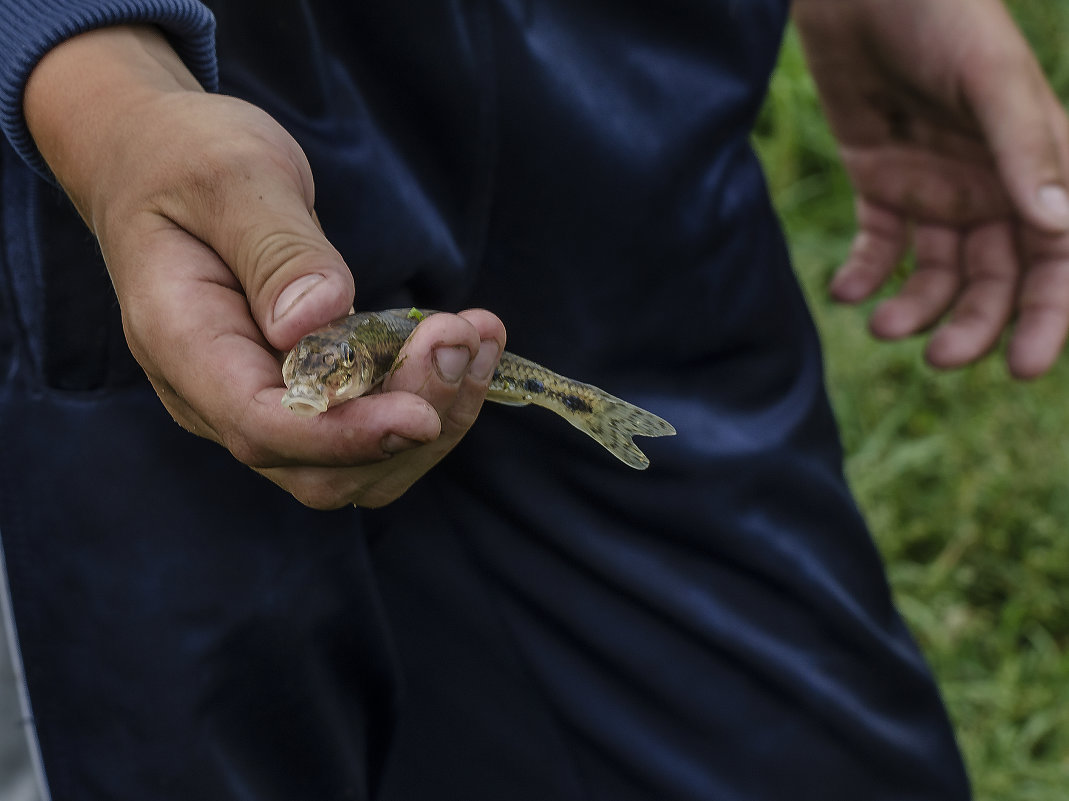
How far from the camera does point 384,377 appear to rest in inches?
53.0

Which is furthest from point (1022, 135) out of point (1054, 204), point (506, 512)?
point (506, 512)

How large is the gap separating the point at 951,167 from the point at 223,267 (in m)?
1.87

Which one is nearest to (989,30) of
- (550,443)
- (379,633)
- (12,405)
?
(550,443)

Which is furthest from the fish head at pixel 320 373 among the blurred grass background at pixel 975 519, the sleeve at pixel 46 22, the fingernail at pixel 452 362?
the blurred grass background at pixel 975 519

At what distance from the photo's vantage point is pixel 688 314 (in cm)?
193

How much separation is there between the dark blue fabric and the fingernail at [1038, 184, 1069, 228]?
0.55 m

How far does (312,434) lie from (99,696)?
2.17ft

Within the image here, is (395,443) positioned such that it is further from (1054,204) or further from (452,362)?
(1054,204)

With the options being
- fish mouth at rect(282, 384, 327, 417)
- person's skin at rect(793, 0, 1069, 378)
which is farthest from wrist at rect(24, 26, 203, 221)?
person's skin at rect(793, 0, 1069, 378)

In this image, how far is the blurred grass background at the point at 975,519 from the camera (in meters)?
3.10

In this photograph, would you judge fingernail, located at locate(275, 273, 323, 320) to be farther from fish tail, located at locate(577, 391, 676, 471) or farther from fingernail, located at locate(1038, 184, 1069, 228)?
fingernail, located at locate(1038, 184, 1069, 228)

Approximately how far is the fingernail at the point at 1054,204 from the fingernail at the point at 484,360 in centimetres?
144

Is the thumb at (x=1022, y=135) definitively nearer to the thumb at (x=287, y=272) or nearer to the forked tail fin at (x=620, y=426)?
the forked tail fin at (x=620, y=426)

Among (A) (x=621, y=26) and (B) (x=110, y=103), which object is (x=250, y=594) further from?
(A) (x=621, y=26)
